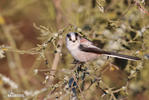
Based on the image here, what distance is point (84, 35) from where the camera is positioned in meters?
2.80

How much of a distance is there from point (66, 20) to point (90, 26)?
16.1 inches

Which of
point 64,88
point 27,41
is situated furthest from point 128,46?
point 27,41

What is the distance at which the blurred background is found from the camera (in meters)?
2.57

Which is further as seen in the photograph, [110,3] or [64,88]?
[110,3]

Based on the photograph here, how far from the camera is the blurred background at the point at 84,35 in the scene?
2.57 m

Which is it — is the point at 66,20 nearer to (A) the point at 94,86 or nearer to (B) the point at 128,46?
(B) the point at 128,46

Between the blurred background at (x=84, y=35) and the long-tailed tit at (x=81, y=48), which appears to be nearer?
the blurred background at (x=84, y=35)

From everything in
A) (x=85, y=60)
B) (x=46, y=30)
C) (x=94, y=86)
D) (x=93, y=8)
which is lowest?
(x=94, y=86)

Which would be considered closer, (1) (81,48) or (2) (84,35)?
(2) (84,35)

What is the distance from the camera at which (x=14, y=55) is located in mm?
4270

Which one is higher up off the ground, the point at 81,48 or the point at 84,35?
the point at 84,35

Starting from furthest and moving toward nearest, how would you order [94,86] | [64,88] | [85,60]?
[85,60], [94,86], [64,88]

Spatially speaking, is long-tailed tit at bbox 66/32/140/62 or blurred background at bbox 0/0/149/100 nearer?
blurred background at bbox 0/0/149/100

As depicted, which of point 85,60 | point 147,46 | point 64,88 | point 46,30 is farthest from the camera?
point 147,46
